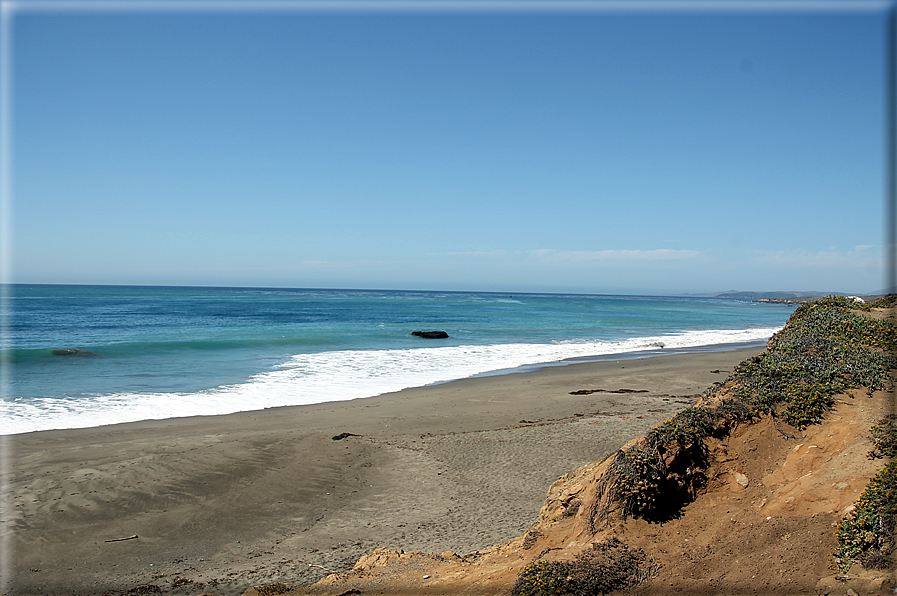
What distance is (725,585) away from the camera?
13.0 ft

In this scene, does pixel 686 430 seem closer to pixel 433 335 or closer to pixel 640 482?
pixel 640 482

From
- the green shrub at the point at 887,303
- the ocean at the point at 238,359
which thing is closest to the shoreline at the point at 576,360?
the ocean at the point at 238,359

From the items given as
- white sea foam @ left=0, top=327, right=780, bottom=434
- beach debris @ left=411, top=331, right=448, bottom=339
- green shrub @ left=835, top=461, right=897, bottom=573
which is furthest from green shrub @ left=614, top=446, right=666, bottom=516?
beach debris @ left=411, top=331, right=448, bottom=339

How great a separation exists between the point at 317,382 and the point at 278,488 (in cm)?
1030

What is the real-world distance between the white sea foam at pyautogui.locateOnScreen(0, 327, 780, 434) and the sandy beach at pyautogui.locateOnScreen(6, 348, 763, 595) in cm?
127

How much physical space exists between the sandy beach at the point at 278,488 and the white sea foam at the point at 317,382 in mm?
1272

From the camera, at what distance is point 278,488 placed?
8.74 meters

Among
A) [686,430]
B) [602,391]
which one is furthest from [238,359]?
[686,430]

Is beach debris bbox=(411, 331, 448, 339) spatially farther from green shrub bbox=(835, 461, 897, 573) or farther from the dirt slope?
green shrub bbox=(835, 461, 897, 573)

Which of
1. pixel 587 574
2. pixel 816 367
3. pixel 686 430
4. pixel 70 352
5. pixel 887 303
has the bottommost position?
pixel 70 352

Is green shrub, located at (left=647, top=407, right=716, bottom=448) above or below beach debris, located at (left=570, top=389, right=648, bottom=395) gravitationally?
above

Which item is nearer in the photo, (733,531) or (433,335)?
(733,531)

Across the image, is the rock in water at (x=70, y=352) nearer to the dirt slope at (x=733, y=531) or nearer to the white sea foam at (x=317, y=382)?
the white sea foam at (x=317, y=382)

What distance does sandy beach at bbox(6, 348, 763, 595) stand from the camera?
643 centimetres
